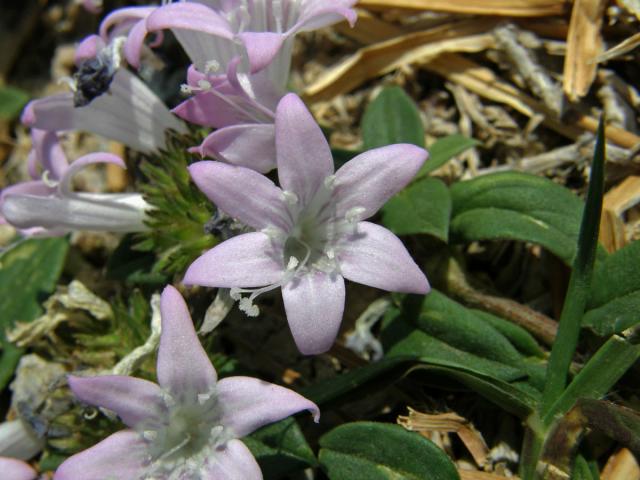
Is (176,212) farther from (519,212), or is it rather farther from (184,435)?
(519,212)

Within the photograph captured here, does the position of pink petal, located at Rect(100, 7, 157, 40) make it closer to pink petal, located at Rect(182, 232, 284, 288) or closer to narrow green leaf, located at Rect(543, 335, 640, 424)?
pink petal, located at Rect(182, 232, 284, 288)

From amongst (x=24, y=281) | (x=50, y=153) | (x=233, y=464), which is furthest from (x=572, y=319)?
(x=24, y=281)

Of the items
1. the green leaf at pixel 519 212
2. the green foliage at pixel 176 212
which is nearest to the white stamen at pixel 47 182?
the green foliage at pixel 176 212

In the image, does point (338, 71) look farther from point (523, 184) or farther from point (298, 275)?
point (298, 275)

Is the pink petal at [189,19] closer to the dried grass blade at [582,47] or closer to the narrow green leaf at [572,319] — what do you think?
the narrow green leaf at [572,319]

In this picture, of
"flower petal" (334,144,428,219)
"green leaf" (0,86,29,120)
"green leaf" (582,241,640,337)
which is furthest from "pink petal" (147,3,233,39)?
"green leaf" (0,86,29,120)

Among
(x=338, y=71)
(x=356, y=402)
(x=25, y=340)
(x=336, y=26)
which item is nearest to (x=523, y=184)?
(x=356, y=402)
